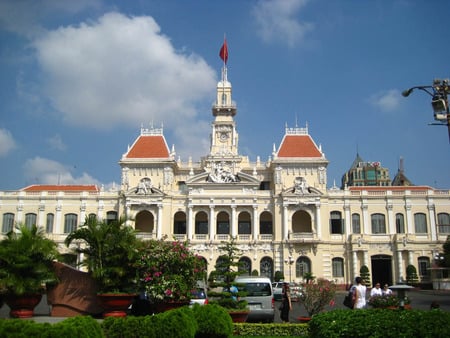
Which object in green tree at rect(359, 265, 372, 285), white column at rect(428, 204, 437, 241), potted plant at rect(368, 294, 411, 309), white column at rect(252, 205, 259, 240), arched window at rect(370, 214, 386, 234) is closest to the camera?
potted plant at rect(368, 294, 411, 309)

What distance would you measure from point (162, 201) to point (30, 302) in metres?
30.8

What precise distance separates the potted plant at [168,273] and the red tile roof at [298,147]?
114 feet

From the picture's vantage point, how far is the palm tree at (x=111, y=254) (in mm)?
18391

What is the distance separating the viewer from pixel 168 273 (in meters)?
17.7

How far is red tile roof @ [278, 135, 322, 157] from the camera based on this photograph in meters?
52.1

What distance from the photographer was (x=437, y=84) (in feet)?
49.9

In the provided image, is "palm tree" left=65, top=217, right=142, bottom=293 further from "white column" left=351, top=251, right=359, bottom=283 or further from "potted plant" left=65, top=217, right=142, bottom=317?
"white column" left=351, top=251, right=359, bottom=283

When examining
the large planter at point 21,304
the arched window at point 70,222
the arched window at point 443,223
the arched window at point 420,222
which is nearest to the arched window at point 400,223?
the arched window at point 420,222

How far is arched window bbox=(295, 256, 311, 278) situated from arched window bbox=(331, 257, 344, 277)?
3.11 m

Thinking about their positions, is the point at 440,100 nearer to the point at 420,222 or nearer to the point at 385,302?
the point at 385,302

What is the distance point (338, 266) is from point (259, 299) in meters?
32.1

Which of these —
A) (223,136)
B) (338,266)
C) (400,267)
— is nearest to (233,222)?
(223,136)

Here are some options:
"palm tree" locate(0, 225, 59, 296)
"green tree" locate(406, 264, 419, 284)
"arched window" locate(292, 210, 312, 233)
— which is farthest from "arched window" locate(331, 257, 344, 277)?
"palm tree" locate(0, 225, 59, 296)

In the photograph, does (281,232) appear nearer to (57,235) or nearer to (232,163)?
(232,163)
